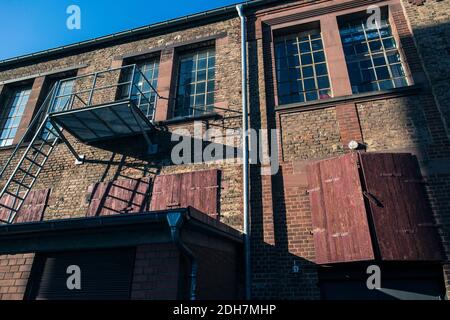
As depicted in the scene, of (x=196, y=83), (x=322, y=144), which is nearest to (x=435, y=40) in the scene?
(x=322, y=144)

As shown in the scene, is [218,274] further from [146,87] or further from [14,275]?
[146,87]

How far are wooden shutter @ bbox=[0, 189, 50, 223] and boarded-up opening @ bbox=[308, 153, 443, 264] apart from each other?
634 cm

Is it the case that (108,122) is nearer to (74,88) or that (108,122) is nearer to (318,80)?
(74,88)

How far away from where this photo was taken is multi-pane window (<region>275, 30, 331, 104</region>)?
299 inches

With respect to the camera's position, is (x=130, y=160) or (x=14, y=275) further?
(x=130, y=160)

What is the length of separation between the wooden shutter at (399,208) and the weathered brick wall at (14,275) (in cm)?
586

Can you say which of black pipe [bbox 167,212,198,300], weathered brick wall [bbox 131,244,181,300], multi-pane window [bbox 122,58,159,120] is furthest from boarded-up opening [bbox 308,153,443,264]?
multi-pane window [bbox 122,58,159,120]

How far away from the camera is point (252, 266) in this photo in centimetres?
570

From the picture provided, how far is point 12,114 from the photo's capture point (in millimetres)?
10148

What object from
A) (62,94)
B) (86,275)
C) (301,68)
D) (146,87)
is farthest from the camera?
(62,94)

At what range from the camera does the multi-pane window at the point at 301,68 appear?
759cm

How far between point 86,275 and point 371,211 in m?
4.87

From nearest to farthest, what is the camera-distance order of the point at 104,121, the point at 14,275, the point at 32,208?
the point at 14,275
the point at 104,121
the point at 32,208

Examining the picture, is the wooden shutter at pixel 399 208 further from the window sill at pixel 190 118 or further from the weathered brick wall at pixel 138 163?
the window sill at pixel 190 118
